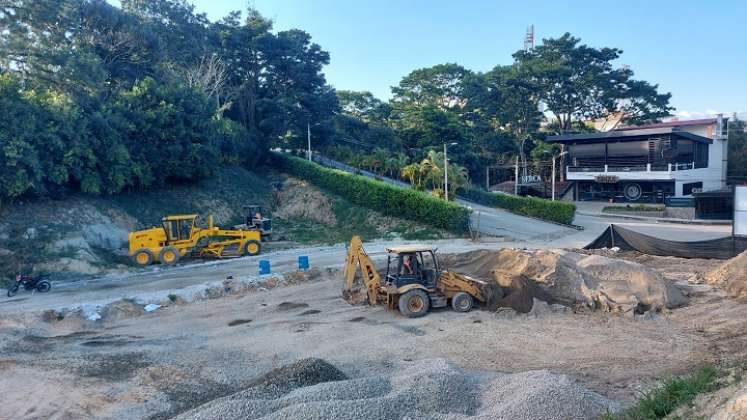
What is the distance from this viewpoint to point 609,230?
25188mm

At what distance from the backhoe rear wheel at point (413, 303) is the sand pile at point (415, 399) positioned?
16.7 ft

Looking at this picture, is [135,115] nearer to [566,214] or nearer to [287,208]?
[287,208]

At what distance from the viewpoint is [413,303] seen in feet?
52.5

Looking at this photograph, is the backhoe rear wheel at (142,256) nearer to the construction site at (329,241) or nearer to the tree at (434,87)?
the construction site at (329,241)

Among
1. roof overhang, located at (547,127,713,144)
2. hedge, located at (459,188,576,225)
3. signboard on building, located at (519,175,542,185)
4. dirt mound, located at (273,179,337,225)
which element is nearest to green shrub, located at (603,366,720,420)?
dirt mound, located at (273,179,337,225)

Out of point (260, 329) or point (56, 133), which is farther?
point (56, 133)

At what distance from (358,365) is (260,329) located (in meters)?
4.20

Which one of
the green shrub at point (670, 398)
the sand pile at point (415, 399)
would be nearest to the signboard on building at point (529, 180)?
the sand pile at point (415, 399)

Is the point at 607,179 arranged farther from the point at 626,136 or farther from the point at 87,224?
the point at 87,224

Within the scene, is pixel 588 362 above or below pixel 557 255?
below

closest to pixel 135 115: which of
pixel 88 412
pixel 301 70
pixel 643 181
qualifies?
pixel 301 70

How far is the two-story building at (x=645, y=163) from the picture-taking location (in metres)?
49.0

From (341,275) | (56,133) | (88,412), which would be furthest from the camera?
(56,133)

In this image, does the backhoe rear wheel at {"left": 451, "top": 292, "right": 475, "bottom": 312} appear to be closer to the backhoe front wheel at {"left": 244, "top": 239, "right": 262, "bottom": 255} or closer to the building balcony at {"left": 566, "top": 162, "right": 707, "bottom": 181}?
the backhoe front wheel at {"left": 244, "top": 239, "right": 262, "bottom": 255}
